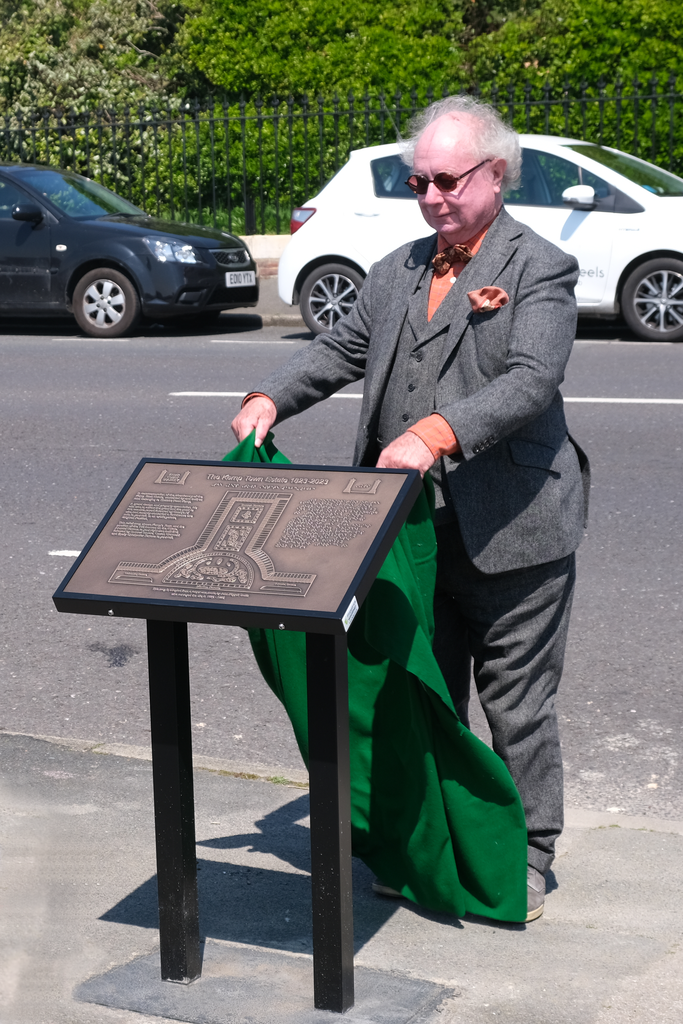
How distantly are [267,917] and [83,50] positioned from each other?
2149 centimetres

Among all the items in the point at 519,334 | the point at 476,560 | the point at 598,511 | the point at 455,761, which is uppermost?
the point at 519,334

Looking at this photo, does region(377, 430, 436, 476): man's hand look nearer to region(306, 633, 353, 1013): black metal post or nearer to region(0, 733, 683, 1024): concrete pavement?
region(306, 633, 353, 1013): black metal post

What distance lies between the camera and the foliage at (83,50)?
20953 mm

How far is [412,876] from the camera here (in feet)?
10.1

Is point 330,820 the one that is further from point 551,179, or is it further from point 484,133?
point 551,179

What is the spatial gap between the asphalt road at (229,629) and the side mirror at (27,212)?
2.38 meters

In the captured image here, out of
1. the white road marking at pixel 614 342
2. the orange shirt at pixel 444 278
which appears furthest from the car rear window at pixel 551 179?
the orange shirt at pixel 444 278

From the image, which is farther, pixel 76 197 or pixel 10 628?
pixel 76 197

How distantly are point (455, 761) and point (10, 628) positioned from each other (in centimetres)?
259

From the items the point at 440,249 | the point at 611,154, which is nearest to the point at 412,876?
the point at 440,249

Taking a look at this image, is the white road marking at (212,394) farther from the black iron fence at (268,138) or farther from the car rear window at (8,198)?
the black iron fence at (268,138)

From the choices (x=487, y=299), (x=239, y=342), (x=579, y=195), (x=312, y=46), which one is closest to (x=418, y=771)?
(x=487, y=299)

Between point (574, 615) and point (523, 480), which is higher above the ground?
point (523, 480)

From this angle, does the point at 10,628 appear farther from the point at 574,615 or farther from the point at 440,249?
the point at 440,249
